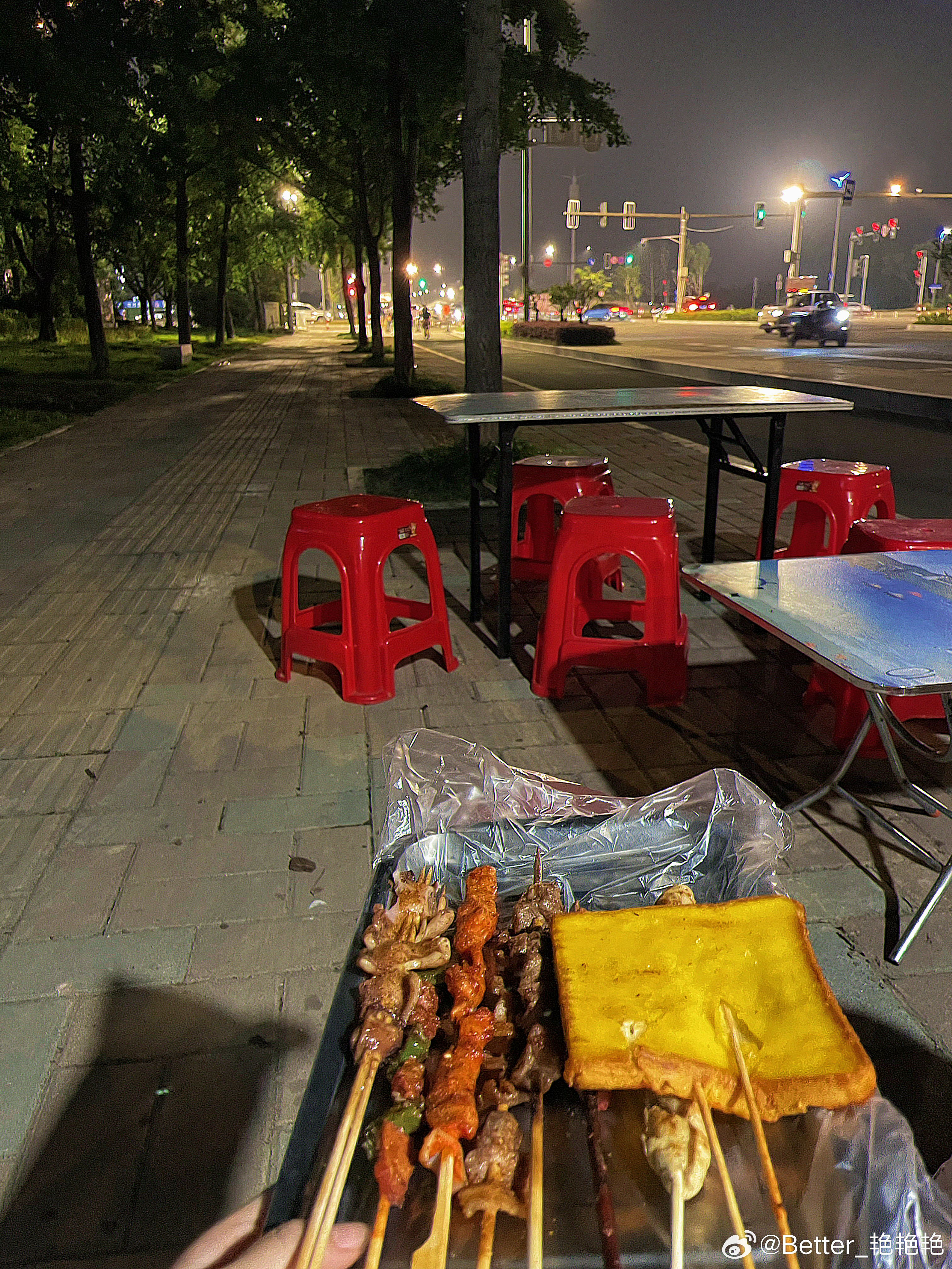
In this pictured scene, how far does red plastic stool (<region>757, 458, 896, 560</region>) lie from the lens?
513 cm

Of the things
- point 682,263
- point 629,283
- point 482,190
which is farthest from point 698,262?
point 482,190

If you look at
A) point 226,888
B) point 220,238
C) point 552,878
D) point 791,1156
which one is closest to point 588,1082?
point 791,1156

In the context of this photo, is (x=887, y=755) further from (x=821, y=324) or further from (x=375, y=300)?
(x=821, y=324)

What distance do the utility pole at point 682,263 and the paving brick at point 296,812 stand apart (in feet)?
214

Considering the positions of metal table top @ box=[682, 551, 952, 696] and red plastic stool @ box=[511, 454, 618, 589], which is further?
red plastic stool @ box=[511, 454, 618, 589]

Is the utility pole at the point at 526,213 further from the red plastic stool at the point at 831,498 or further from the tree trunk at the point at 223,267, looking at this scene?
the red plastic stool at the point at 831,498


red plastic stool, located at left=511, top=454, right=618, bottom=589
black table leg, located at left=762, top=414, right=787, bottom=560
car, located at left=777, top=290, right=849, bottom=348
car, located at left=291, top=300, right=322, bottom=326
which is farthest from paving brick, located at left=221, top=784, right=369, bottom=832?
car, located at left=291, top=300, right=322, bottom=326

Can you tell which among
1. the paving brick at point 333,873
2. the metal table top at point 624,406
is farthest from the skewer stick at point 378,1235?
the metal table top at point 624,406

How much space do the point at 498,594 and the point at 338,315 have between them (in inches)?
5343

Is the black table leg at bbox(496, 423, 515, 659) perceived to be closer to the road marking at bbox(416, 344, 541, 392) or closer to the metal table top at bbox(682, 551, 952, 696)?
the metal table top at bbox(682, 551, 952, 696)

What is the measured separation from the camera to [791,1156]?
1536 millimetres

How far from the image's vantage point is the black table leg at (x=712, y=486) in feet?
17.3

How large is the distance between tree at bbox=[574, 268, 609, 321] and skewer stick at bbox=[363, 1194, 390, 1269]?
165 feet

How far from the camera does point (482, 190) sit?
28.2 ft
